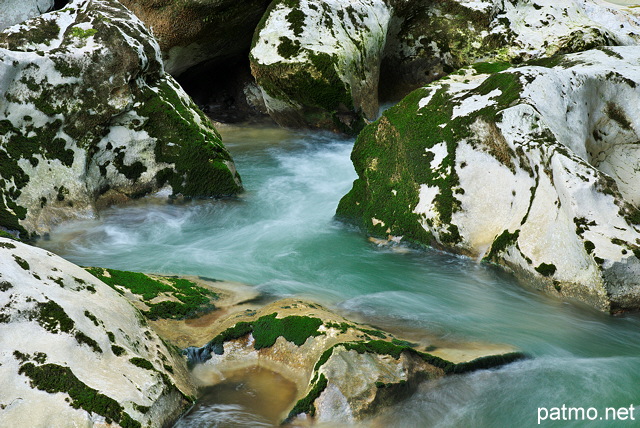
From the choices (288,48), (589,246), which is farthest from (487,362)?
(288,48)

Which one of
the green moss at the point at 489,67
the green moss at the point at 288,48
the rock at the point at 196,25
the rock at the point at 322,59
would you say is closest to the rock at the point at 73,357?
the green moss at the point at 489,67

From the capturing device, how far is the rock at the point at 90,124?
841 cm

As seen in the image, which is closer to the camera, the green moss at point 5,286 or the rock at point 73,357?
the rock at point 73,357

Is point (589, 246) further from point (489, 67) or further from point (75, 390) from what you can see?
point (75, 390)

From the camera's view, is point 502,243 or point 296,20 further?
point 296,20

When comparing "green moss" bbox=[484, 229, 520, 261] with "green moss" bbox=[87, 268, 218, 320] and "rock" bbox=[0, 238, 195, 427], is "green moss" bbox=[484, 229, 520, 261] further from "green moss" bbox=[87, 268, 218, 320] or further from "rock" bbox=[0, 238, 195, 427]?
"rock" bbox=[0, 238, 195, 427]

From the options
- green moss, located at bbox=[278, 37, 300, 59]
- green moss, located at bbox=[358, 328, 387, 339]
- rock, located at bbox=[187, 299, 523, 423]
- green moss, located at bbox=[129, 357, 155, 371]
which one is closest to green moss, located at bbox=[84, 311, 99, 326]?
green moss, located at bbox=[129, 357, 155, 371]

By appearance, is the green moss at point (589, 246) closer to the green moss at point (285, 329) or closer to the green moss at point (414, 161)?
the green moss at point (414, 161)

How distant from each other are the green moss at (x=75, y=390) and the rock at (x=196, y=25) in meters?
11.0

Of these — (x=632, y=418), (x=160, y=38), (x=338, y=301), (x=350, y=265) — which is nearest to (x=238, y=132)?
(x=160, y=38)

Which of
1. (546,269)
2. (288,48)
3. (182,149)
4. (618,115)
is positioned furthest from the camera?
(288,48)

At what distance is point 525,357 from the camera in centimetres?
515

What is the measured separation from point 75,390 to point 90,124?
19.4ft

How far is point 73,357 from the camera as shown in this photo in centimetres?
395
